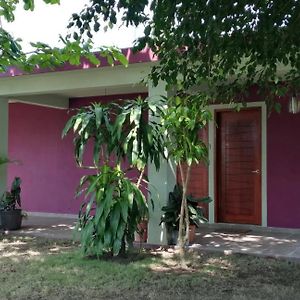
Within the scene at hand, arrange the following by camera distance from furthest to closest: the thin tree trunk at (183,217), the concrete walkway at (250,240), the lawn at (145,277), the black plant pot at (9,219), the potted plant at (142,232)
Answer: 1. the black plant pot at (9,219)
2. the potted plant at (142,232)
3. the concrete walkway at (250,240)
4. the thin tree trunk at (183,217)
5. the lawn at (145,277)

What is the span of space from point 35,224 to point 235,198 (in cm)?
401

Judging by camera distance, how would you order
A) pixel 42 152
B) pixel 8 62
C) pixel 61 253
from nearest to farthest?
pixel 8 62
pixel 61 253
pixel 42 152

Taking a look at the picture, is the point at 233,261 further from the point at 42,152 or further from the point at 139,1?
the point at 42,152

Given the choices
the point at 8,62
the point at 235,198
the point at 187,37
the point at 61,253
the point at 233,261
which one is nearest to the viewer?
the point at 187,37

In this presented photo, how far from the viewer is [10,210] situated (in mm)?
9250

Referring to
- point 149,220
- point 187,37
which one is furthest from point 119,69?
point 187,37

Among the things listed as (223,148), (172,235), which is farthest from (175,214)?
(223,148)

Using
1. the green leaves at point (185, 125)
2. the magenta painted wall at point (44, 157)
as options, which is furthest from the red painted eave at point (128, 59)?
the magenta painted wall at point (44, 157)

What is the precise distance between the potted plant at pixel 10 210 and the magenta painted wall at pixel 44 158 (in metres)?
2.15

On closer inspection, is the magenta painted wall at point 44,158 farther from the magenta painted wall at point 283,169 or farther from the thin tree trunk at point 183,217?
the thin tree trunk at point 183,217

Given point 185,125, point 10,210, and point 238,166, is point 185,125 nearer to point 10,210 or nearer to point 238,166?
point 238,166

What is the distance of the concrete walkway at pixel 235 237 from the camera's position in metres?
7.22

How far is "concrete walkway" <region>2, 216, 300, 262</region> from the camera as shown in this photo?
7.22 metres

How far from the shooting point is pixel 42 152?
1198 cm
